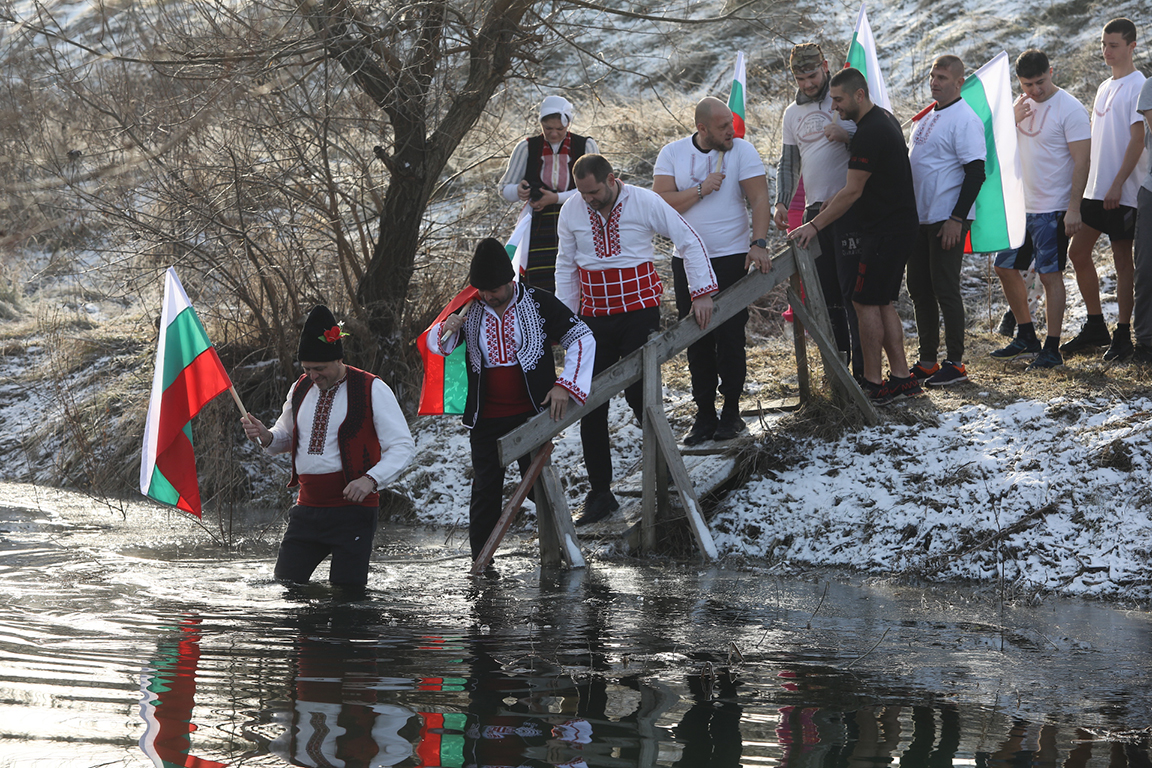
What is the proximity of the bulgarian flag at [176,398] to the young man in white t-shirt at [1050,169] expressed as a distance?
5.71 meters

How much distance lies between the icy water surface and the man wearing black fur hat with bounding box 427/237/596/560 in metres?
0.96

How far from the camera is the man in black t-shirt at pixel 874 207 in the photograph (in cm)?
673

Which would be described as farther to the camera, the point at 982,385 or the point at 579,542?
the point at 982,385

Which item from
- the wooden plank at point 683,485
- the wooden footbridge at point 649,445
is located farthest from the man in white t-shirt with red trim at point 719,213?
the wooden plank at point 683,485

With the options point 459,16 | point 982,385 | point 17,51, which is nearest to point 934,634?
point 982,385

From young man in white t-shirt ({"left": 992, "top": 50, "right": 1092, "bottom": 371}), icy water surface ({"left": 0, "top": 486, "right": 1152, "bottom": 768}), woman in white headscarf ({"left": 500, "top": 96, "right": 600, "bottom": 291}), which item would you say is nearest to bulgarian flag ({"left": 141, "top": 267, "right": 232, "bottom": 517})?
Answer: icy water surface ({"left": 0, "top": 486, "right": 1152, "bottom": 768})

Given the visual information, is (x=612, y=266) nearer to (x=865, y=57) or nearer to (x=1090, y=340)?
(x=865, y=57)

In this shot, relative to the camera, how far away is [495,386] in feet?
20.0

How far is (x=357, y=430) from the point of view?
5418mm

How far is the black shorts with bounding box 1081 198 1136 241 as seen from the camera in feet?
24.8

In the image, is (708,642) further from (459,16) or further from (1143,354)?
(459,16)

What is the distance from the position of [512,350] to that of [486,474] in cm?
78

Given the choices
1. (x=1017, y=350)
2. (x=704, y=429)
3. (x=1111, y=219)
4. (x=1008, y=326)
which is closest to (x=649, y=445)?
(x=704, y=429)

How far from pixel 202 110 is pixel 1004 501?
6425mm
